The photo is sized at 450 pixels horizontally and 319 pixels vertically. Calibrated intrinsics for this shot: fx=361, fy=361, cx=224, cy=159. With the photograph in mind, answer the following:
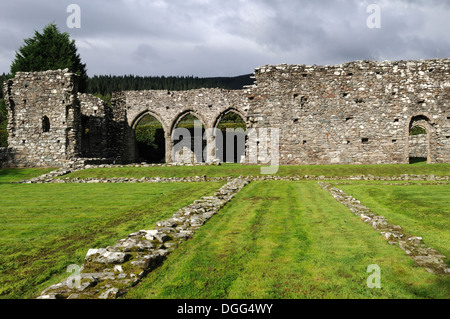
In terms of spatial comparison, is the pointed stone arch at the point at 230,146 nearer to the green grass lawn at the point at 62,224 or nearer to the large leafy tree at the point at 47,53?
the large leafy tree at the point at 47,53

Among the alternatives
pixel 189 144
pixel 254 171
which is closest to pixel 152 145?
pixel 189 144

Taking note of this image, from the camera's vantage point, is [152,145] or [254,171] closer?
[254,171]

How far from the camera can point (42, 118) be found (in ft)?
79.9

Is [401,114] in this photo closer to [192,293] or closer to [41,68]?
[192,293]

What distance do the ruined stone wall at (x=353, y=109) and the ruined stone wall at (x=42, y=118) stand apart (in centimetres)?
1203

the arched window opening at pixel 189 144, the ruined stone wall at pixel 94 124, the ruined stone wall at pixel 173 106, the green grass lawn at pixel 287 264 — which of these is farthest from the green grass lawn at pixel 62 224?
the arched window opening at pixel 189 144

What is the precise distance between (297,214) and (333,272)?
371cm

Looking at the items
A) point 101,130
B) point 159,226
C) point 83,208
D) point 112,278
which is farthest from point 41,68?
point 112,278

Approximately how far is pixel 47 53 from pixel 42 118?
1484 cm

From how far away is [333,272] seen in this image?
429 centimetres

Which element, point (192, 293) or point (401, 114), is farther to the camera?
point (401, 114)

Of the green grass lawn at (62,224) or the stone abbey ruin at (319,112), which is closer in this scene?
the green grass lawn at (62,224)

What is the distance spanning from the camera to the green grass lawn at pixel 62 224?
4523 millimetres

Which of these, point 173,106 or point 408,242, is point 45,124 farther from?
point 408,242
